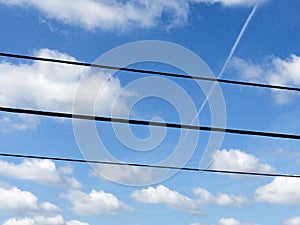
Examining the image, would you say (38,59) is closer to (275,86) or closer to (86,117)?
(86,117)

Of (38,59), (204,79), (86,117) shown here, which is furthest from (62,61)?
(204,79)

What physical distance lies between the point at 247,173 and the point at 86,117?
414 cm

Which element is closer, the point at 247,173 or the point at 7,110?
the point at 7,110

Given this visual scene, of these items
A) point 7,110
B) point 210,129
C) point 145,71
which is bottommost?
point 7,110

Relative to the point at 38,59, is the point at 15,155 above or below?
below

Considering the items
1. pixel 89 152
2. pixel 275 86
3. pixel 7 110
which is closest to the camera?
pixel 7 110

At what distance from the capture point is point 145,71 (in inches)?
345

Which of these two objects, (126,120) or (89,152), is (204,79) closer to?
(126,120)

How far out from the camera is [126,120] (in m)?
8.14

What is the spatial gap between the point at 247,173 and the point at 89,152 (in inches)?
133

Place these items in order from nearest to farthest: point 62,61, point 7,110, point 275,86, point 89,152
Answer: point 7,110 → point 62,61 → point 275,86 → point 89,152

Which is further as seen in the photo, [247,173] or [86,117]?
[247,173]

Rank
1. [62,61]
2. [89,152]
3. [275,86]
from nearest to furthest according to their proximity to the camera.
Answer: [62,61], [275,86], [89,152]

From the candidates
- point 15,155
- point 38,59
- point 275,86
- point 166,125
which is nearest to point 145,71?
point 166,125
